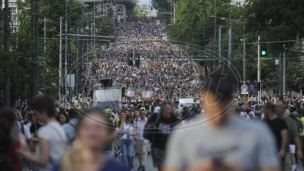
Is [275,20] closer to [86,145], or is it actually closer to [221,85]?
[221,85]

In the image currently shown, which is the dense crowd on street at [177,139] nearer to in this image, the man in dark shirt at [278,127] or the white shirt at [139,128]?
the man in dark shirt at [278,127]

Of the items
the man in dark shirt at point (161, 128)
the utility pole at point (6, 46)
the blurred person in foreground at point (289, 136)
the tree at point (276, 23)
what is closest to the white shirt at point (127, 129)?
the blurred person in foreground at point (289, 136)

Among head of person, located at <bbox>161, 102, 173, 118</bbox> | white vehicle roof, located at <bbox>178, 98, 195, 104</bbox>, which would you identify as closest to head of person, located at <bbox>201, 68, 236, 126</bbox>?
head of person, located at <bbox>161, 102, 173, 118</bbox>

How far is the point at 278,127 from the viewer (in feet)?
47.7

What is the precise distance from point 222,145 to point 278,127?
8313 mm

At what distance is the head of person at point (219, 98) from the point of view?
6.45 m

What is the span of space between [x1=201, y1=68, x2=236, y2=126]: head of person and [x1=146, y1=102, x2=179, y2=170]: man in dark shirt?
8672mm

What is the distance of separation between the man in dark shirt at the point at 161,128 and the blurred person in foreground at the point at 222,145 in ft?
29.5

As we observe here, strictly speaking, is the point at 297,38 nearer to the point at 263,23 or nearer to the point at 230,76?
the point at 263,23

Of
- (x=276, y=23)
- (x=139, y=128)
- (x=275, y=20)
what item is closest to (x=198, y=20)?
(x=275, y=20)

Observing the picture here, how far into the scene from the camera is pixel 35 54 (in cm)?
3766

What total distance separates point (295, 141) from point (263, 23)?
33961 mm

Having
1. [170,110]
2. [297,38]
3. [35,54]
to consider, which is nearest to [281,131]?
[170,110]

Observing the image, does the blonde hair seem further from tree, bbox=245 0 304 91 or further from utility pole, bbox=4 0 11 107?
tree, bbox=245 0 304 91
